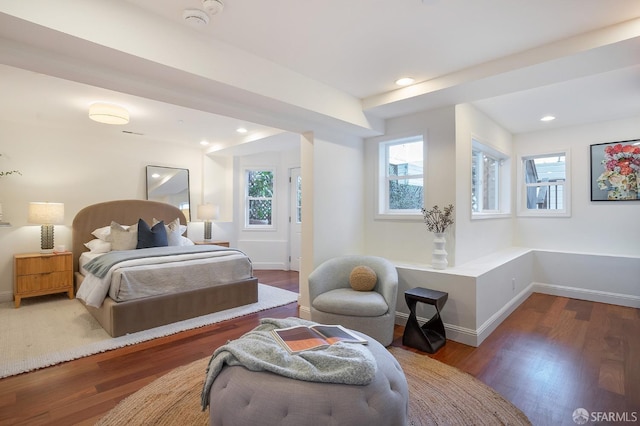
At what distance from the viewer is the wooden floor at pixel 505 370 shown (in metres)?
2.04

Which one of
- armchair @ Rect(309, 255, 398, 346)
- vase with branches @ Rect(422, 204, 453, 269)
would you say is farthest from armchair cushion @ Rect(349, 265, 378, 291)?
vase with branches @ Rect(422, 204, 453, 269)

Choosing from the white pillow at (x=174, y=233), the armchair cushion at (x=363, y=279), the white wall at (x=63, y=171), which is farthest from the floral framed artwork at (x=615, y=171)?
the white wall at (x=63, y=171)

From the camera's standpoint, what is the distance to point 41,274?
4258 mm

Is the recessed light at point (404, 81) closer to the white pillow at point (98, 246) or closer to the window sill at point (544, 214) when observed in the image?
the window sill at point (544, 214)

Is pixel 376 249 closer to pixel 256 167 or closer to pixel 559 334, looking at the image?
pixel 559 334

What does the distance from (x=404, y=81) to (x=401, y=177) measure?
1302 millimetres

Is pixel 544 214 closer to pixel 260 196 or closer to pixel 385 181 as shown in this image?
pixel 385 181

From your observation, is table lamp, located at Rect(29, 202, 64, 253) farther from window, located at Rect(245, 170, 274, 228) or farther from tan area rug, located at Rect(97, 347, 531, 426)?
tan area rug, located at Rect(97, 347, 531, 426)

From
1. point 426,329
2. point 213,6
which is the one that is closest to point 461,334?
point 426,329

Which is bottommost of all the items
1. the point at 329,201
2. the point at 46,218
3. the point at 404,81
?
the point at 46,218

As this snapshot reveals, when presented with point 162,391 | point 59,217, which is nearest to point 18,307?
point 59,217

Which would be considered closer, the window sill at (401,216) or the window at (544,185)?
the window sill at (401,216)

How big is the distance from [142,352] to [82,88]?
110 inches

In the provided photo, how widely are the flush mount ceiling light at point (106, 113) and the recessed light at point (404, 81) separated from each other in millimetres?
3372
